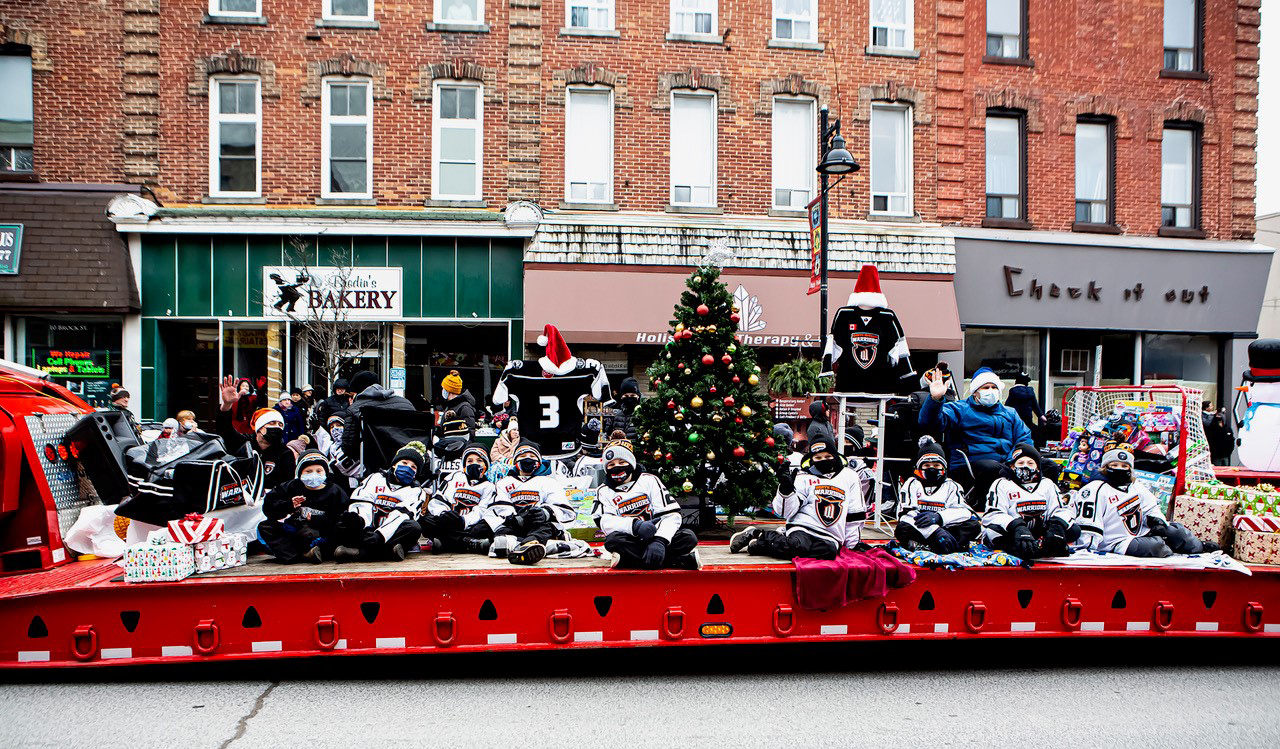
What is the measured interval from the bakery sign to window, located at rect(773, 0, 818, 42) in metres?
8.09

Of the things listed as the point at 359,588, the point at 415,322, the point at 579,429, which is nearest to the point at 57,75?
the point at 415,322

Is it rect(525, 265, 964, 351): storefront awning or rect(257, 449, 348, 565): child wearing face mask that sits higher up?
rect(525, 265, 964, 351): storefront awning

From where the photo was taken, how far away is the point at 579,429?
8.05 metres

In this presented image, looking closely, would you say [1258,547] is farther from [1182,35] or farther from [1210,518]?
[1182,35]

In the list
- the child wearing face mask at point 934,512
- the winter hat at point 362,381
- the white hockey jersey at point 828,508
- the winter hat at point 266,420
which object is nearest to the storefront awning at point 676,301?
the winter hat at point 362,381

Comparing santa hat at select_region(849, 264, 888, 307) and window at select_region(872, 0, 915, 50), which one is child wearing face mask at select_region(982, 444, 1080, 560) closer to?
santa hat at select_region(849, 264, 888, 307)

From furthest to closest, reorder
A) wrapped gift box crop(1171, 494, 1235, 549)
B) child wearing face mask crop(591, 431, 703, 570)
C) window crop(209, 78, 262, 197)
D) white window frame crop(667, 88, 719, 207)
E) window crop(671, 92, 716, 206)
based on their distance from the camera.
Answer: window crop(671, 92, 716, 206)
white window frame crop(667, 88, 719, 207)
window crop(209, 78, 262, 197)
wrapped gift box crop(1171, 494, 1235, 549)
child wearing face mask crop(591, 431, 703, 570)

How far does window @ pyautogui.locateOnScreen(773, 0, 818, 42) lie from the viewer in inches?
596

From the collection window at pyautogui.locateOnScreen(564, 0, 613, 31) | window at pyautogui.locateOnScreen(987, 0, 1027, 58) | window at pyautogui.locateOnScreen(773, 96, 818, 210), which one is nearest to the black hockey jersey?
window at pyautogui.locateOnScreen(773, 96, 818, 210)

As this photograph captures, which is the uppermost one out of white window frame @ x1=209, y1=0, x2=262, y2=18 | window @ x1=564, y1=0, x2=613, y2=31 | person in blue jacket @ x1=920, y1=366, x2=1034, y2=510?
window @ x1=564, y1=0, x2=613, y2=31

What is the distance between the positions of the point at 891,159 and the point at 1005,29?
10.8 ft

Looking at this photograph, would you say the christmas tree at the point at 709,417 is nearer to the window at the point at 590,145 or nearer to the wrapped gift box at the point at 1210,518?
the wrapped gift box at the point at 1210,518

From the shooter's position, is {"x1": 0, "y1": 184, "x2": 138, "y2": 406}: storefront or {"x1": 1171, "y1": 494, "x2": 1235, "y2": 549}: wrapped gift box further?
{"x1": 0, "y1": 184, "x2": 138, "y2": 406}: storefront

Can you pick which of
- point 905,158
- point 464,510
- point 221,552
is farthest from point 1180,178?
point 221,552
